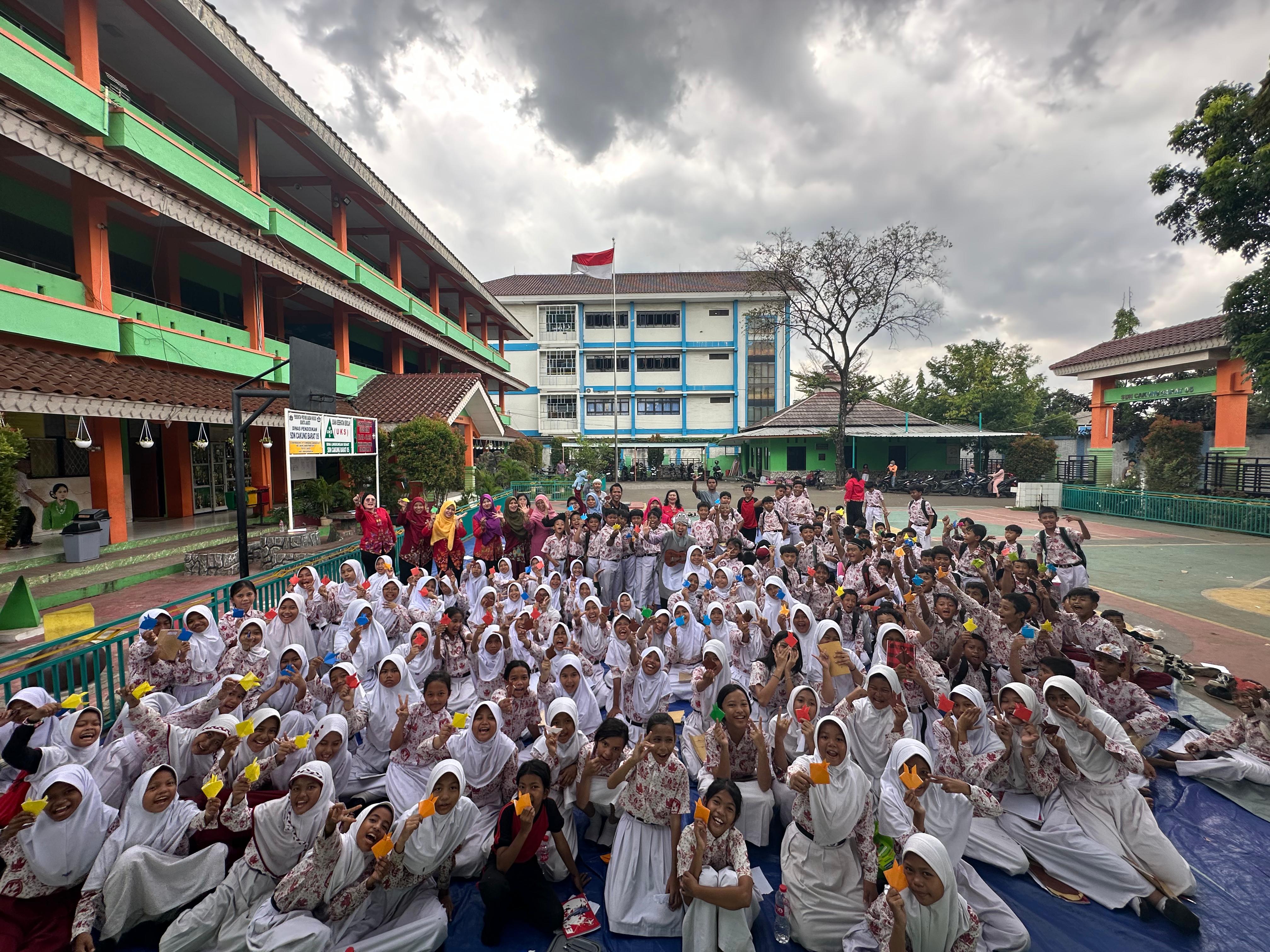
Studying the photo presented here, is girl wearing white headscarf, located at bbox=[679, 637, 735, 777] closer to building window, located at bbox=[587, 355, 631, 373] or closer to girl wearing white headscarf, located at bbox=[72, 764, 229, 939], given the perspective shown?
girl wearing white headscarf, located at bbox=[72, 764, 229, 939]

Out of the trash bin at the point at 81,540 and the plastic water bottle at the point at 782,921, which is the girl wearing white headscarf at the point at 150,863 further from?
the trash bin at the point at 81,540

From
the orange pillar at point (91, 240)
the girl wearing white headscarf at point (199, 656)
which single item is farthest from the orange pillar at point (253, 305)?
the girl wearing white headscarf at point (199, 656)

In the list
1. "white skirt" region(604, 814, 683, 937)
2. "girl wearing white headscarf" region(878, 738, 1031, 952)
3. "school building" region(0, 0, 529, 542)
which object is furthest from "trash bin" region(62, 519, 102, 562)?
"girl wearing white headscarf" region(878, 738, 1031, 952)

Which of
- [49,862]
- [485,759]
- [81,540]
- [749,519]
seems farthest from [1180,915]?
[81,540]

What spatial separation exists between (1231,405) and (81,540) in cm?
2954

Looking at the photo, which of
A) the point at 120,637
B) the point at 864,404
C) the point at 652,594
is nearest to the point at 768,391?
the point at 864,404

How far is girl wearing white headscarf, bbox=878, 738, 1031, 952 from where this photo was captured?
9.86 feet

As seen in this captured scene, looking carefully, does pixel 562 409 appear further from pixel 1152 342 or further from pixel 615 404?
pixel 1152 342

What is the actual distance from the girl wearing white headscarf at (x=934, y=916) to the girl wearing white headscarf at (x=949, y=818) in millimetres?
287

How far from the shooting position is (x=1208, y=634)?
7.40 metres

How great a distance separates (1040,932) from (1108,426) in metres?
27.2

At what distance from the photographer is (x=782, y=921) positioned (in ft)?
10.6

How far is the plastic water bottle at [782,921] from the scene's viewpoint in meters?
3.12

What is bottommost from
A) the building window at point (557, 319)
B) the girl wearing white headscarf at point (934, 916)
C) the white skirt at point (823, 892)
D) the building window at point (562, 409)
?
the white skirt at point (823, 892)
